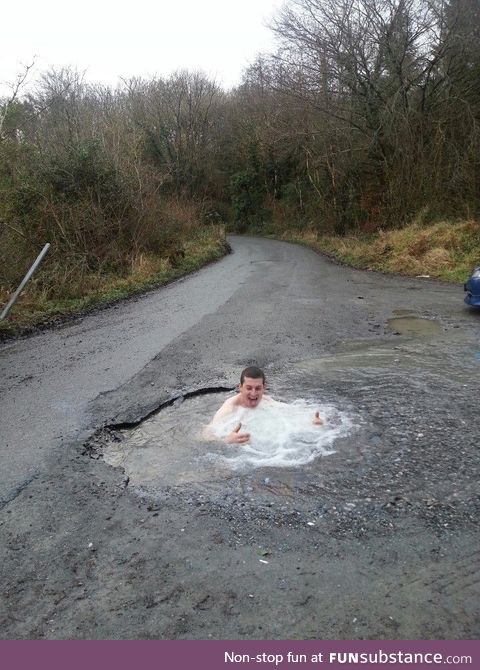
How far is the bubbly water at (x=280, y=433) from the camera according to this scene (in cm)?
497

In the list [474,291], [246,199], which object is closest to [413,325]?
[474,291]

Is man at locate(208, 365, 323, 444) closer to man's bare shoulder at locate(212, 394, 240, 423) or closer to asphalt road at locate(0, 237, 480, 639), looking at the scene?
man's bare shoulder at locate(212, 394, 240, 423)

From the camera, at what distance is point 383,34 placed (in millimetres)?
23953

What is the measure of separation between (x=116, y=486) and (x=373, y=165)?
87.5 feet

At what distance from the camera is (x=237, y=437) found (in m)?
5.29

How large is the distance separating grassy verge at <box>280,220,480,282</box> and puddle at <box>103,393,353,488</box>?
1192 cm

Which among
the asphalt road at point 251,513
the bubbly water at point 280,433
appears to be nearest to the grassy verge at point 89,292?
the asphalt road at point 251,513

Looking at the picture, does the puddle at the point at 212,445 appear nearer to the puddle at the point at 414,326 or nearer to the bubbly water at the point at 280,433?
the bubbly water at the point at 280,433

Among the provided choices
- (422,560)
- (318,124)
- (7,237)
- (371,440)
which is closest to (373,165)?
(318,124)

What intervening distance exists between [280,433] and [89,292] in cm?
1016

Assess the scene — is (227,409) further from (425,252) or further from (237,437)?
(425,252)

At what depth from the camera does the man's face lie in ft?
18.6

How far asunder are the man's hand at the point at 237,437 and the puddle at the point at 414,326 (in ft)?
17.1

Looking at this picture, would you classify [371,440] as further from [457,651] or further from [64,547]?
[64,547]
